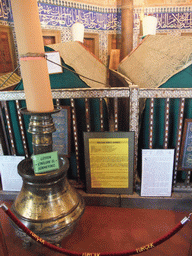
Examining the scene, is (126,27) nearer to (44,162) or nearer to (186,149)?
(186,149)

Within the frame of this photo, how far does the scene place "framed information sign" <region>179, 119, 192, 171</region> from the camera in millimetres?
1114

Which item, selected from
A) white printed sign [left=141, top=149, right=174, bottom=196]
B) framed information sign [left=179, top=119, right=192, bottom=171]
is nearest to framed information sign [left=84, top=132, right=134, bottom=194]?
white printed sign [left=141, top=149, right=174, bottom=196]

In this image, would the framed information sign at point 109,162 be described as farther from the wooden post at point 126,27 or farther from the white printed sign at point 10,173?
the wooden post at point 126,27

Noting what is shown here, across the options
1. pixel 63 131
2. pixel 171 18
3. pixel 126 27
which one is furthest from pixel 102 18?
pixel 63 131

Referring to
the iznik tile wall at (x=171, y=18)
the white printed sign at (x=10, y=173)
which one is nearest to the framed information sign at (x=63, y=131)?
the white printed sign at (x=10, y=173)

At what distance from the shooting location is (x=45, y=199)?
2.67 feet

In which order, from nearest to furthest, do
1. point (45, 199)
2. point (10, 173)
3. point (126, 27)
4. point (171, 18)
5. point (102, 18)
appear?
point (45, 199) < point (10, 173) < point (126, 27) < point (171, 18) < point (102, 18)

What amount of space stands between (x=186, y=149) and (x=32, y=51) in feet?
3.24

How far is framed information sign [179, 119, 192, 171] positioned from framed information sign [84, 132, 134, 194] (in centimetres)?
31

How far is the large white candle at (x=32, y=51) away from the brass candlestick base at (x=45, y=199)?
60mm

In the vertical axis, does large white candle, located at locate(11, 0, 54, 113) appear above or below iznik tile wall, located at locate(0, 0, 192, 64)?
below

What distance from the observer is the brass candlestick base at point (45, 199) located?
76cm

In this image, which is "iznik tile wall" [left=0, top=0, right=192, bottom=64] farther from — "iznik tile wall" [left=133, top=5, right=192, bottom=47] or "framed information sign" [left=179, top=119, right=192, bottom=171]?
"framed information sign" [left=179, top=119, right=192, bottom=171]

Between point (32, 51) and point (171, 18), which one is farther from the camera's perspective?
point (171, 18)
